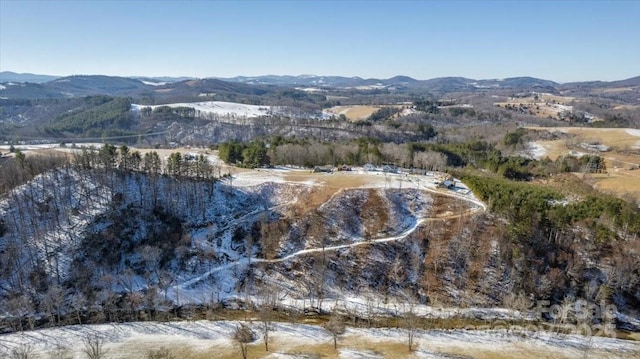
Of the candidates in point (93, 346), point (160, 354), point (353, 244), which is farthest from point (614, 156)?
point (93, 346)

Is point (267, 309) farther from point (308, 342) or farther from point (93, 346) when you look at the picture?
point (93, 346)

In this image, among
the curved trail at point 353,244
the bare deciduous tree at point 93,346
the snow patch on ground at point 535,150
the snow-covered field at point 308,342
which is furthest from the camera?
the snow patch on ground at point 535,150

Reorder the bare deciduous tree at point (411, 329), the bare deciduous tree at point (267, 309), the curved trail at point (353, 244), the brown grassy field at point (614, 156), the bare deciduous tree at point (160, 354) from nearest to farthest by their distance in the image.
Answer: the bare deciduous tree at point (160, 354), the bare deciduous tree at point (411, 329), the bare deciduous tree at point (267, 309), the curved trail at point (353, 244), the brown grassy field at point (614, 156)

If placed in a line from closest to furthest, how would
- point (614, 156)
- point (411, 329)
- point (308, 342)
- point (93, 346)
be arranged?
point (93, 346) < point (308, 342) < point (411, 329) < point (614, 156)

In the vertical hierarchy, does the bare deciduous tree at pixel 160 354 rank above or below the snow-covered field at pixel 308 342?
above

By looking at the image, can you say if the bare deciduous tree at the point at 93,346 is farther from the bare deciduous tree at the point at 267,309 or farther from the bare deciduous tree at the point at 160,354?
the bare deciduous tree at the point at 267,309

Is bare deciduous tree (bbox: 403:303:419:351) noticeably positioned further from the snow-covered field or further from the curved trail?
the curved trail

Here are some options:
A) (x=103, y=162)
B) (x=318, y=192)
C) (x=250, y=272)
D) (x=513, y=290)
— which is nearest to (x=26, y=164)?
(x=103, y=162)

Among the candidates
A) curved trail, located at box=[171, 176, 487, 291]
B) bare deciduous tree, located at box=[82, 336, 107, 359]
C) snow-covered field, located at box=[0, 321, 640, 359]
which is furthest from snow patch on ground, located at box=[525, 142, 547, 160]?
bare deciduous tree, located at box=[82, 336, 107, 359]

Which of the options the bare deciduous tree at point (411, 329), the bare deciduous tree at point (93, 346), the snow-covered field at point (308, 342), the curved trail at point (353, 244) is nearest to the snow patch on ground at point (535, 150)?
the curved trail at point (353, 244)
